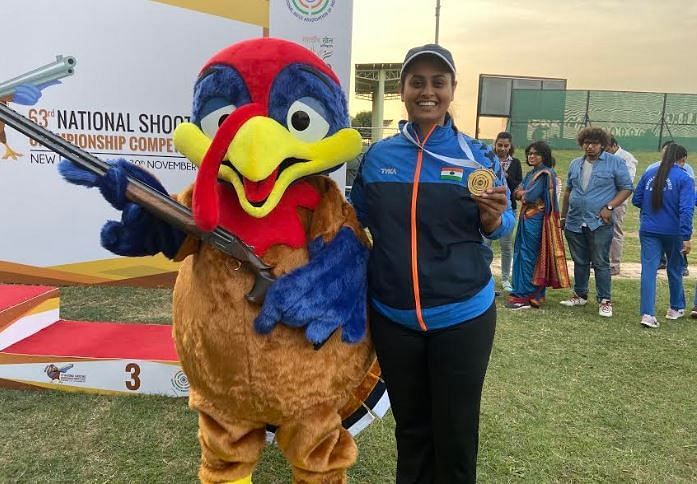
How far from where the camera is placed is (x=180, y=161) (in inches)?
214

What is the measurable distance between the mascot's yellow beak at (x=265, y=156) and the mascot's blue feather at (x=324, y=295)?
0.75 ft

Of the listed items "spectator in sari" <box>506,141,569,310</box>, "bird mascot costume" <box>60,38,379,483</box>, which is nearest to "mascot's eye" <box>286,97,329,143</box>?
"bird mascot costume" <box>60,38,379,483</box>

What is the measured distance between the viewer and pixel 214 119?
5.51 ft

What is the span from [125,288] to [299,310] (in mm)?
4496

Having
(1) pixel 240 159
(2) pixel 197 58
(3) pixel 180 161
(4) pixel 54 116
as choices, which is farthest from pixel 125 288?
(1) pixel 240 159

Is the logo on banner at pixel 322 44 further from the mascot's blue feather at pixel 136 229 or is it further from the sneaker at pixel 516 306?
the mascot's blue feather at pixel 136 229

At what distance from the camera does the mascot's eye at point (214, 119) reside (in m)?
1.67

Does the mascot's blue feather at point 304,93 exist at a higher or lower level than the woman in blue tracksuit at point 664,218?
higher

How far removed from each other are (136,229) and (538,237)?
4.29 m

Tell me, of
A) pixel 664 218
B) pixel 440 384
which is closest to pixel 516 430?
pixel 440 384

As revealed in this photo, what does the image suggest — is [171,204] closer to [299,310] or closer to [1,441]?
[299,310]

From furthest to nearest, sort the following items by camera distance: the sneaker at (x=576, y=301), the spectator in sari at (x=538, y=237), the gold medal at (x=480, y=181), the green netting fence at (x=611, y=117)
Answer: the green netting fence at (x=611, y=117), the sneaker at (x=576, y=301), the spectator in sari at (x=538, y=237), the gold medal at (x=480, y=181)

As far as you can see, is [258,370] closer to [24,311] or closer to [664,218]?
[24,311]

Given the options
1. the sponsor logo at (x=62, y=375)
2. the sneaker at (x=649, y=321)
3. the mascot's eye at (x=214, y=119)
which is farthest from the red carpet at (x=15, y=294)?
the sneaker at (x=649, y=321)
